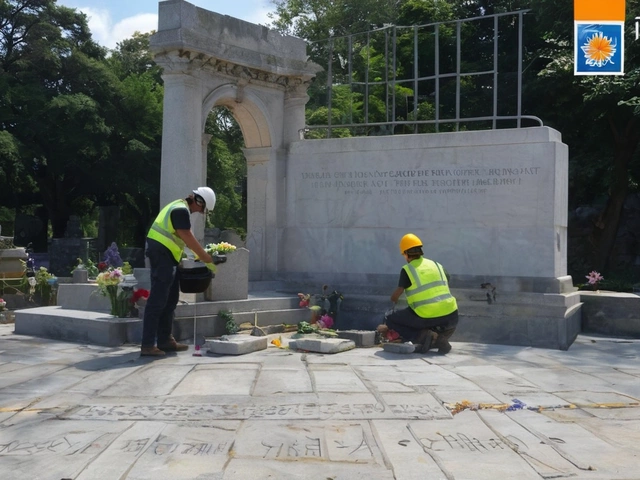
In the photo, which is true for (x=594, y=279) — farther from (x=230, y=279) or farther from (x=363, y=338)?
(x=230, y=279)

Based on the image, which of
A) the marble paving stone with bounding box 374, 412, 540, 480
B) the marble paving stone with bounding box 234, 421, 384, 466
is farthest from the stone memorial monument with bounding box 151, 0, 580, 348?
the marble paving stone with bounding box 234, 421, 384, 466

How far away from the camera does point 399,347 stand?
941cm

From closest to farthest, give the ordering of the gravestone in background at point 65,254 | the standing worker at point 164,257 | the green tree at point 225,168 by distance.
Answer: the standing worker at point 164,257 < the gravestone in background at point 65,254 < the green tree at point 225,168

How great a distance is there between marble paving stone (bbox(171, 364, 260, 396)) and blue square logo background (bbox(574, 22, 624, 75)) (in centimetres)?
1304

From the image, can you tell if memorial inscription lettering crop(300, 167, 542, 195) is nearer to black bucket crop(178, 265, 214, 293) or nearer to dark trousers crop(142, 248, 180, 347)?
Answer: black bucket crop(178, 265, 214, 293)

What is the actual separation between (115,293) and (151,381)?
2.81m

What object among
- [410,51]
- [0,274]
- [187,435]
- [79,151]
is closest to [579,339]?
[187,435]

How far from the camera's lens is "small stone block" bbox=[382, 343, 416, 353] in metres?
9.40

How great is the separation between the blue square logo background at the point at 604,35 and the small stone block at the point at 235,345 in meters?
12.0

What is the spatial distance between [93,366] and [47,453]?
309cm

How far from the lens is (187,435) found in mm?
5656

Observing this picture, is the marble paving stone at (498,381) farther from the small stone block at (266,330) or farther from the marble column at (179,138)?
the marble column at (179,138)

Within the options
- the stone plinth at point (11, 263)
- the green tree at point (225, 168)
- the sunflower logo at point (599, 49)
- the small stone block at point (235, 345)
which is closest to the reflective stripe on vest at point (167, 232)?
the small stone block at point (235, 345)

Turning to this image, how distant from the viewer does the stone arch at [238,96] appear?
11.8 meters
